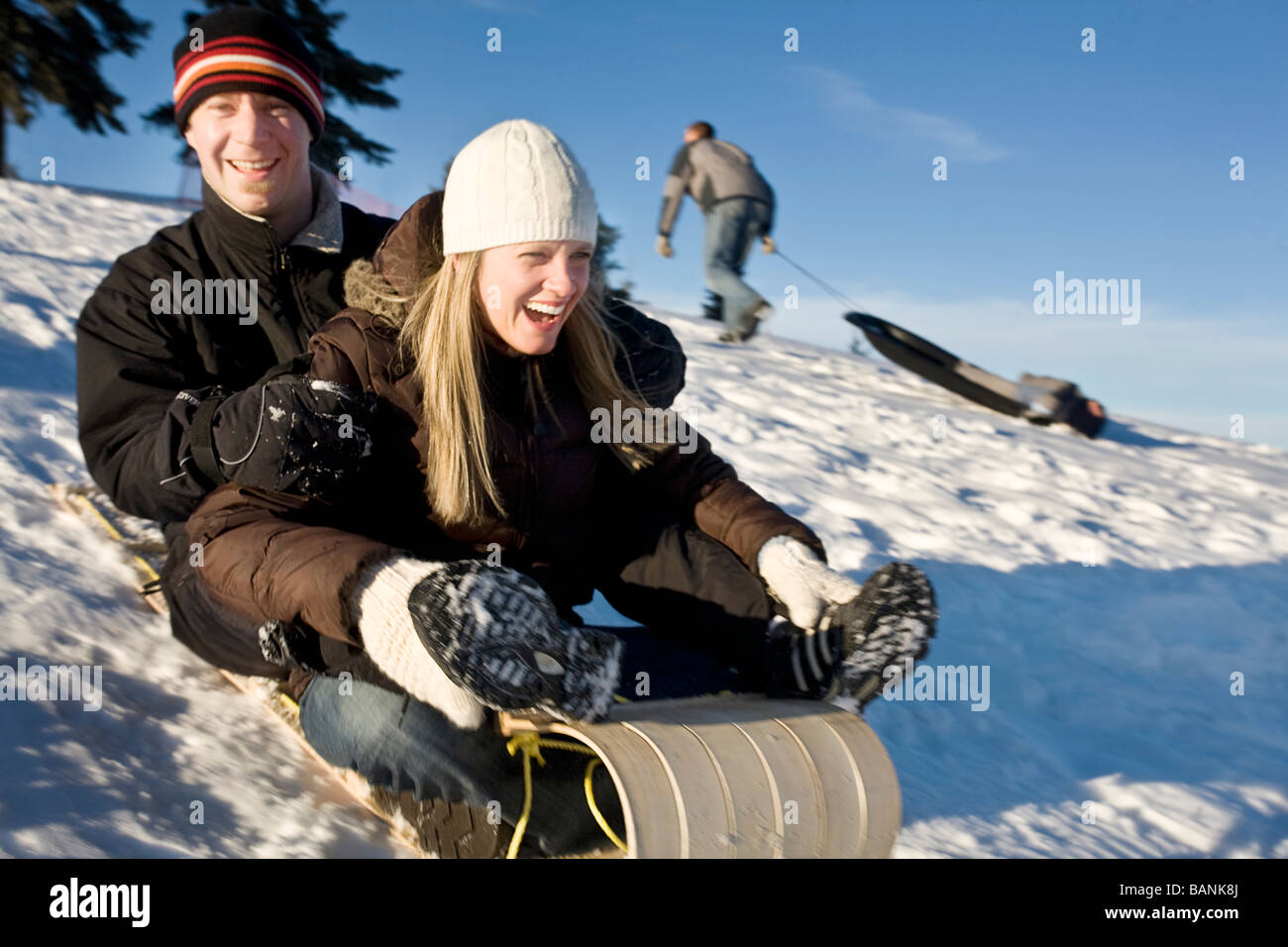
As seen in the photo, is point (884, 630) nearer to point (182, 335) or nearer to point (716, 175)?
point (182, 335)

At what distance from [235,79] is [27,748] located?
139 centimetres

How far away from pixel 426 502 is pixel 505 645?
1.58 feet

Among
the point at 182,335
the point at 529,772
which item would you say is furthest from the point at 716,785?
the point at 182,335

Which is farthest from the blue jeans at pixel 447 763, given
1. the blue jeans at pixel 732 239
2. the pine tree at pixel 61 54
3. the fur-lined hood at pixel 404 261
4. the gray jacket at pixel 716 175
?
the pine tree at pixel 61 54

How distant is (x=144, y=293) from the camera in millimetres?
2176

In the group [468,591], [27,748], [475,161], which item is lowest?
[27,748]

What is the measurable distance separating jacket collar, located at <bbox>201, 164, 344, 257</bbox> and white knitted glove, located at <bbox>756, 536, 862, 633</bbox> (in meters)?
1.21

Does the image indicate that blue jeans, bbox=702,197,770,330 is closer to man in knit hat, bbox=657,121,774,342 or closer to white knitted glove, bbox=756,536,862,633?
man in knit hat, bbox=657,121,774,342

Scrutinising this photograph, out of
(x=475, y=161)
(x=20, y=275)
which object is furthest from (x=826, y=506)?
(x=20, y=275)

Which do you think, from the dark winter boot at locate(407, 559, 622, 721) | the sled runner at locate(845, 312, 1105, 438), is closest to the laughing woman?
the dark winter boot at locate(407, 559, 622, 721)

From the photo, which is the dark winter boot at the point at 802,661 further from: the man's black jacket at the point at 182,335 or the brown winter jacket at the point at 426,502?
the man's black jacket at the point at 182,335

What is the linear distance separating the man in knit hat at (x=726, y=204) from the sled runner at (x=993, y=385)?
907 mm

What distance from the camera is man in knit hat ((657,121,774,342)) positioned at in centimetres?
721
